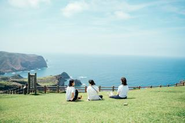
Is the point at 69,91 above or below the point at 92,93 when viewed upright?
above

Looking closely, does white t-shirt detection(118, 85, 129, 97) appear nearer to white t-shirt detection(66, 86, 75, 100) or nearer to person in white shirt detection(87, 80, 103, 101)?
person in white shirt detection(87, 80, 103, 101)

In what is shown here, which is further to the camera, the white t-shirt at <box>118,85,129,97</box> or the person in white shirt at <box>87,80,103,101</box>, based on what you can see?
the white t-shirt at <box>118,85,129,97</box>

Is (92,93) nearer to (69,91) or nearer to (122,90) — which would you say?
(69,91)

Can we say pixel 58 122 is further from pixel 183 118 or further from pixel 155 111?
pixel 183 118

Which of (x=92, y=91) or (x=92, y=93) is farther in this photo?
(x=92, y=93)

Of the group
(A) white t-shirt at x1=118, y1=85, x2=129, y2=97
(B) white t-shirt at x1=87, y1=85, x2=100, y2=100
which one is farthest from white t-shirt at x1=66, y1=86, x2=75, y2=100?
(A) white t-shirt at x1=118, y1=85, x2=129, y2=97

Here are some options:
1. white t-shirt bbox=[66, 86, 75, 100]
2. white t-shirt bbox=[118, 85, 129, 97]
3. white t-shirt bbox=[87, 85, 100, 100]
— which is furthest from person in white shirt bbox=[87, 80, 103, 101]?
white t-shirt bbox=[118, 85, 129, 97]

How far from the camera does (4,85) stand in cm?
6300

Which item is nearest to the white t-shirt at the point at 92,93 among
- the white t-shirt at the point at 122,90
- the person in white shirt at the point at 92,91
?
the person in white shirt at the point at 92,91

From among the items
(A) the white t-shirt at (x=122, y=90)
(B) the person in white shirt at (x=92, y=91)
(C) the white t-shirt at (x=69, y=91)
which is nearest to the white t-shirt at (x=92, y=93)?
(B) the person in white shirt at (x=92, y=91)

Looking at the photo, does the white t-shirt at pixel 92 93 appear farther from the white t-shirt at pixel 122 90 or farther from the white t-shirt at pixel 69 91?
the white t-shirt at pixel 122 90

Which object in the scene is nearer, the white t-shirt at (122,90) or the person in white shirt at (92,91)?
the person in white shirt at (92,91)

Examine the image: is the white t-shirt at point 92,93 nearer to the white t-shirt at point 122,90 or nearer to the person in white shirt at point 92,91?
the person in white shirt at point 92,91

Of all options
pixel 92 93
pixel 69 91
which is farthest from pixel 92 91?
pixel 69 91
